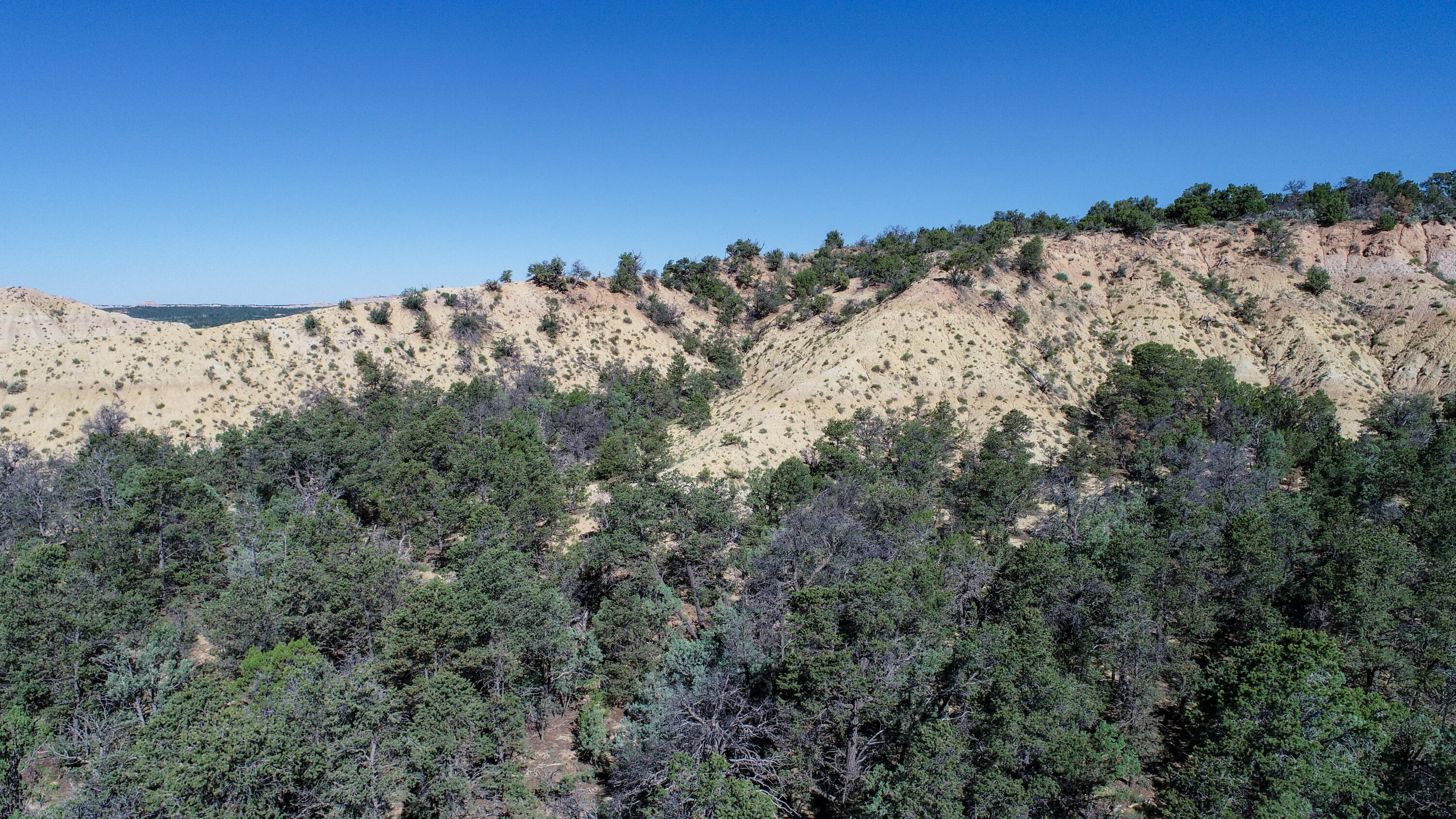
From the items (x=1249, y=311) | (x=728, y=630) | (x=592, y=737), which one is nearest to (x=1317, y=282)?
(x=1249, y=311)

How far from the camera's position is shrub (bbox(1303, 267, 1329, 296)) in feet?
215

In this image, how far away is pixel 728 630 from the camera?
22828 millimetres

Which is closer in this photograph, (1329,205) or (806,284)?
(1329,205)

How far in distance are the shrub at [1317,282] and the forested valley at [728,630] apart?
24954 millimetres

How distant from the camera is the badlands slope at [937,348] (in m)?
55.2

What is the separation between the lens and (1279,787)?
50.9 feet

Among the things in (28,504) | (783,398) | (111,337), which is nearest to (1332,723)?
(783,398)

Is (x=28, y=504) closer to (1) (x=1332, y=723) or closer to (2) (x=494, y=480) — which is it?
(2) (x=494, y=480)

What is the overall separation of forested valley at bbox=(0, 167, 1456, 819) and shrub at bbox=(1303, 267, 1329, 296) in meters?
25.0

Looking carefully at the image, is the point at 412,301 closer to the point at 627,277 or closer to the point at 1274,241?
the point at 627,277

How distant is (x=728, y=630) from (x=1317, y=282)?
77637 millimetres

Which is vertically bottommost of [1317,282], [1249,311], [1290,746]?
[1290,746]

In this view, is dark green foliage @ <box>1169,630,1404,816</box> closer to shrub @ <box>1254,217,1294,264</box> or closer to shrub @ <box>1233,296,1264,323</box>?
shrub @ <box>1233,296,1264,323</box>

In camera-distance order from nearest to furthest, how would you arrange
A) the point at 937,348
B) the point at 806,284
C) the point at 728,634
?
the point at 728,634
the point at 937,348
the point at 806,284
